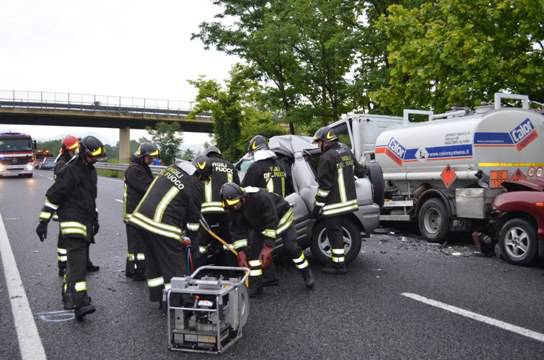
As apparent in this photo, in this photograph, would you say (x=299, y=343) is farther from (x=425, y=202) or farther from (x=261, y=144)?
(x=425, y=202)

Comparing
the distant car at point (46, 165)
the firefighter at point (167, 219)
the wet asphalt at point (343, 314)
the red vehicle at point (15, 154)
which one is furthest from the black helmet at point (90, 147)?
the distant car at point (46, 165)

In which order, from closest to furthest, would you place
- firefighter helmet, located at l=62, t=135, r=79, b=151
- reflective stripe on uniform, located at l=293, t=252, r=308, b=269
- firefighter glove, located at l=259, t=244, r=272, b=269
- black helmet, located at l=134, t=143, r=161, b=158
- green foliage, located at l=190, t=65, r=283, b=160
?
firefighter glove, located at l=259, t=244, r=272, b=269 → reflective stripe on uniform, located at l=293, t=252, r=308, b=269 → black helmet, located at l=134, t=143, r=161, b=158 → firefighter helmet, located at l=62, t=135, r=79, b=151 → green foliage, located at l=190, t=65, r=283, b=160

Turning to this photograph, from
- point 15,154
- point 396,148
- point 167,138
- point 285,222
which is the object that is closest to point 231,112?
point 167,138

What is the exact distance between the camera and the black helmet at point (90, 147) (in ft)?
16.9

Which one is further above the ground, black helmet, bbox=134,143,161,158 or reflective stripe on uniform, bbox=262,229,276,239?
black helmet, bbox=134,143,161,158

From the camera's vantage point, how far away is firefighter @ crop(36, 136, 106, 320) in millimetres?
4914

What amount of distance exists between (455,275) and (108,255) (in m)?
5.14

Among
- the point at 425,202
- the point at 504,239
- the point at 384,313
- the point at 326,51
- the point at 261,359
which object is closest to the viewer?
the point at 261,359

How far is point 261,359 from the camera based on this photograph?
3.91m

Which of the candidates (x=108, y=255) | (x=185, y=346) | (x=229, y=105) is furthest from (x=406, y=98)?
(x=229, y=105)

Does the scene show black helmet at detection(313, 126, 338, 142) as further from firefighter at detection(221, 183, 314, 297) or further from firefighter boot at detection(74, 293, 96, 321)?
firefighter boot at detection(74, 293, 96, 321)

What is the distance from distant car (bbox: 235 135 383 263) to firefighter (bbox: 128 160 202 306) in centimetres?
238

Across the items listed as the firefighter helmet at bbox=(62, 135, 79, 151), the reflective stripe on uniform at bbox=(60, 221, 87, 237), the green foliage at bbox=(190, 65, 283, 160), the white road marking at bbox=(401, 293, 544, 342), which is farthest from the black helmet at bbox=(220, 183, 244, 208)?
the green foliage at bbox=(190, 65, 283, 160)

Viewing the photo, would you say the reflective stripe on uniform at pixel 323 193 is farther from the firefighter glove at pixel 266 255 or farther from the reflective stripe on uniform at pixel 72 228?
the reflective stripe on uniform at pixel 72 228
